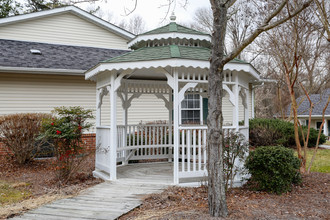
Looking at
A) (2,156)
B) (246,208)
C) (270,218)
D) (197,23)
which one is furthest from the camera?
(197,23)

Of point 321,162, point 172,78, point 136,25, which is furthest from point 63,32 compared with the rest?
point 136,25

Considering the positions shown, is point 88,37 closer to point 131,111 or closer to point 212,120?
point 131,111

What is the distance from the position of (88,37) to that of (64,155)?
830cm

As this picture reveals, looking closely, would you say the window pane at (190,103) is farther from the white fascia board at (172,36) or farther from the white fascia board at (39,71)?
the white fascia board at (172,36)

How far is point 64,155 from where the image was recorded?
21.5 ft

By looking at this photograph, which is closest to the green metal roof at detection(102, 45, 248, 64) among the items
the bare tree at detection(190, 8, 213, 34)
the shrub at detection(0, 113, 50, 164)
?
the shrub at detection(0, 113, 50, 164)

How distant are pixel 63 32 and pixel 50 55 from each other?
208cm

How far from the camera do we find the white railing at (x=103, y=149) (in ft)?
22.3

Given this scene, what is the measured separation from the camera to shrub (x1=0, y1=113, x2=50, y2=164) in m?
8.20

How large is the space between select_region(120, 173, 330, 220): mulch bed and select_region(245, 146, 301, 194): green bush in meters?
0.18

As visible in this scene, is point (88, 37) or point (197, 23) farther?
point (197, 23)

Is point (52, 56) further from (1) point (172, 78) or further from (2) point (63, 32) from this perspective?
(1) point (172, 78)

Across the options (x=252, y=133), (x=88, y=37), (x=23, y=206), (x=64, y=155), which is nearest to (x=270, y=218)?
(x=23, y=206)

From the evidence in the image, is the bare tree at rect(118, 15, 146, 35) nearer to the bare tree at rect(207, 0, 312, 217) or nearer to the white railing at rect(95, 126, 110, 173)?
the white railing at rect(95, 126, 110, 173)
